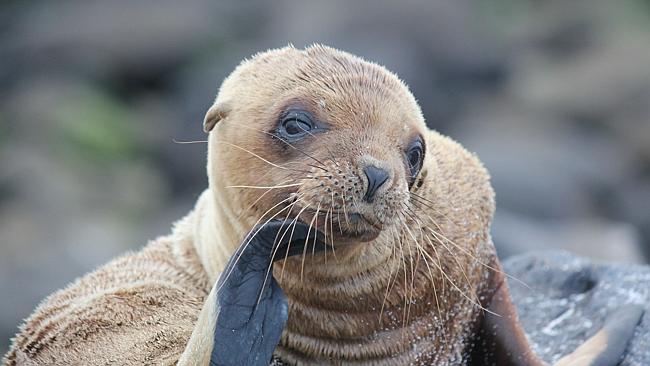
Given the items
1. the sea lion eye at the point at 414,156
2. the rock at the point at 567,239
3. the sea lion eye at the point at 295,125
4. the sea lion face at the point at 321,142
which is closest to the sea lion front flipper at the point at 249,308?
the sea lion face at the point at 321,142

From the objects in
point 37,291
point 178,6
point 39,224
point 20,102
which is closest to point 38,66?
point 20,102

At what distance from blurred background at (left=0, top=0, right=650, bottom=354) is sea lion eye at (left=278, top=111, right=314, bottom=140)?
1200 centimetres

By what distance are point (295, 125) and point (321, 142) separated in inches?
8.6

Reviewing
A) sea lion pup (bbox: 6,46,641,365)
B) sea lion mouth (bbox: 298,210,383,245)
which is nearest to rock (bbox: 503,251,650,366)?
sea lion pup (bbox: 6,46,641,365)

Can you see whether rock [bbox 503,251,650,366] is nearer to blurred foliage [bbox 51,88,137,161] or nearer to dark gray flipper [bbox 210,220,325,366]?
dark gray flipper [bbox 210,220,325,366]

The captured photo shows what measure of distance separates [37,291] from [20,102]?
393 inches

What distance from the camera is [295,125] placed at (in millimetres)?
5426

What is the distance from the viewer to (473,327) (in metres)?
6.49

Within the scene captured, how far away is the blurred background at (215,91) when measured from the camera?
19688 millimetres

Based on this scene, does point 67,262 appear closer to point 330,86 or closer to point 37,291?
point 37,291

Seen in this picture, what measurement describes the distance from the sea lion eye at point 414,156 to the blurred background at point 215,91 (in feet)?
38.1

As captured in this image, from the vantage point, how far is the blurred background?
64.6 feet

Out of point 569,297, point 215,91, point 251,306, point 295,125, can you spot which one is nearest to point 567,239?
point 569,297

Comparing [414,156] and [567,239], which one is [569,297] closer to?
[414,156]
